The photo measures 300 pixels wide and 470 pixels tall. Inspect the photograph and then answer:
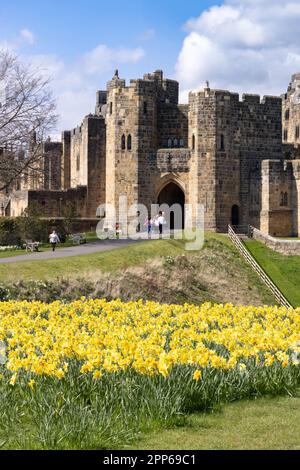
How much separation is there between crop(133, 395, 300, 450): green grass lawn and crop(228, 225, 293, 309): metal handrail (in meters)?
21.3

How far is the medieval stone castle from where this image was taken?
4788 centimetres

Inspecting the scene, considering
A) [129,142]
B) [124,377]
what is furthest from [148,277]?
[124,377]

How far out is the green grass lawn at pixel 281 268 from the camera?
36.5m

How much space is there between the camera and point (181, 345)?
15305 millimetres

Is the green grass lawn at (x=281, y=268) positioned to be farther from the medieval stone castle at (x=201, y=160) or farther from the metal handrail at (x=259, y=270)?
the medieval stone castle at (x=201, y=160)

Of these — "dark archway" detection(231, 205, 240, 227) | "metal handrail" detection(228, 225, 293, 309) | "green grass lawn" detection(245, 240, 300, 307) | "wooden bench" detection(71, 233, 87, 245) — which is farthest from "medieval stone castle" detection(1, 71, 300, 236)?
"wooden bench" detection(71, 233, 87, 245)

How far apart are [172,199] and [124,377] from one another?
38691 mm

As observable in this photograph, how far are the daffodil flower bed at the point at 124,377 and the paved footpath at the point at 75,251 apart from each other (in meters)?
17.4

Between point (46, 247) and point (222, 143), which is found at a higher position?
point (222, 143)

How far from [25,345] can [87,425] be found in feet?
10.5

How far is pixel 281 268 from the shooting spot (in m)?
39.0

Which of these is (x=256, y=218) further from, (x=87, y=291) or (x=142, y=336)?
(x=142, y=336)

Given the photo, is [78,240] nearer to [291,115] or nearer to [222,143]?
[222,143]
